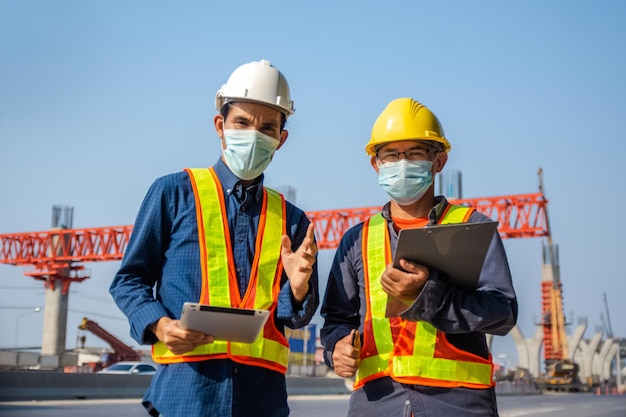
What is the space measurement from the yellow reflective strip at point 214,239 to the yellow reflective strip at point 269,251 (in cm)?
14

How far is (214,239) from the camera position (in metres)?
3.13

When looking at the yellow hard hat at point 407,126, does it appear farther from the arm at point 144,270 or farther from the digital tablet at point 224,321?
the digital tablet at point 224,321

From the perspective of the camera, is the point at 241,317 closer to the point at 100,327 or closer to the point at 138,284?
the point at 138,284

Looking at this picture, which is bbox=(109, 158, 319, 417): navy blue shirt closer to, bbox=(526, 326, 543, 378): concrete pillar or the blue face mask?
the blue face mask

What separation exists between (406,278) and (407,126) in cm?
87

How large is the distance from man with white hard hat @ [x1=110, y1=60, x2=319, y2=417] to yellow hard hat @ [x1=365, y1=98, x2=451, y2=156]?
1.34 ft

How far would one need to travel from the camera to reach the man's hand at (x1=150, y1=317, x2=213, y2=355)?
2764 millimetres

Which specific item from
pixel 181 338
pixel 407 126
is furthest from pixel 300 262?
pixel 407 126

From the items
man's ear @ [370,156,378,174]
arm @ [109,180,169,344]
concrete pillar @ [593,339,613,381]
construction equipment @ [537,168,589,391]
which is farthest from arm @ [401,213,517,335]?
concrete pillar @ [593,339,613,381]

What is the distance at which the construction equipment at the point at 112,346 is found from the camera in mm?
46656

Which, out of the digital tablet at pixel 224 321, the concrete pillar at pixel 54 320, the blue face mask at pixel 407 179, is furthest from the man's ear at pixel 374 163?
the concrete pillar at pixel 54 320

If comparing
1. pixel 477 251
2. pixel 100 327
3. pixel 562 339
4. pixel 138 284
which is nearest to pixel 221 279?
pixel 138 284

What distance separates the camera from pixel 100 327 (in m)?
46.9

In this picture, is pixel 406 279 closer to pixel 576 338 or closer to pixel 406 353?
pixel 406 353
